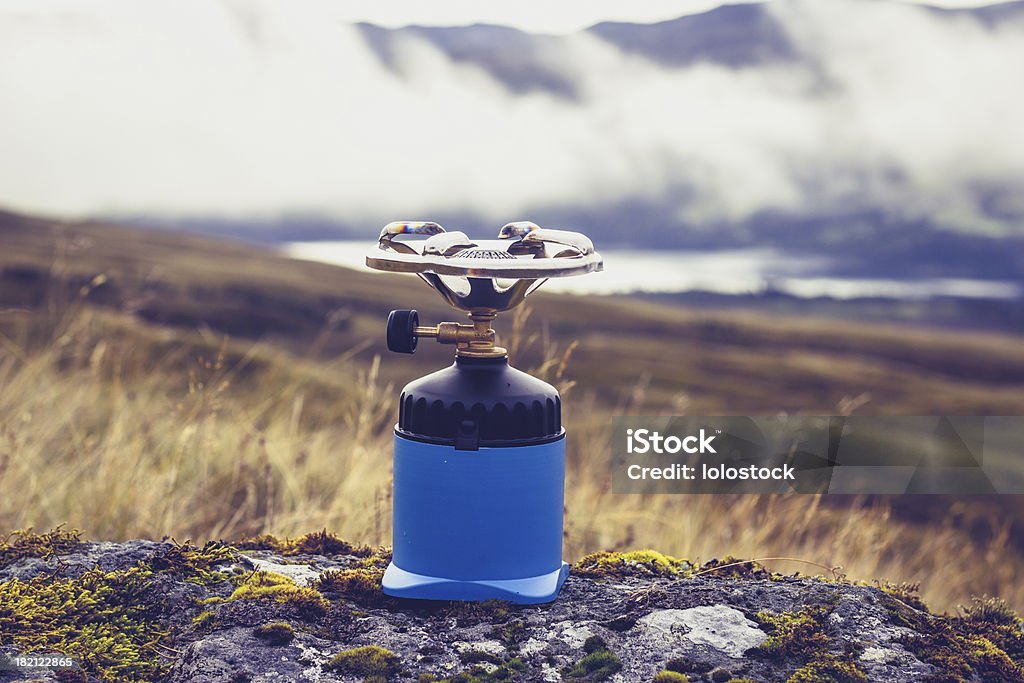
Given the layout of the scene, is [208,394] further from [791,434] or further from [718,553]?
[791,434]

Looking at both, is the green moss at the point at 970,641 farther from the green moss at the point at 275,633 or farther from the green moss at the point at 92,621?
the green moss at the point at 92,621

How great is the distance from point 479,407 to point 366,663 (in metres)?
0.83

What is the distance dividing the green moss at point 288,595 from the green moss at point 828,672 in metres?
1.40

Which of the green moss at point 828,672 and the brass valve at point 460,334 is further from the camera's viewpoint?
the brass valve at point 460,334

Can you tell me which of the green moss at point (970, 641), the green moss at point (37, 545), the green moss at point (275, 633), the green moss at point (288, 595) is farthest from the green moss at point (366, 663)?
the green moss at point (970, 641)

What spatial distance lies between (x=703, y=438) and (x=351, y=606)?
60.1 inches

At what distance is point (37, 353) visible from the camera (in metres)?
7.51

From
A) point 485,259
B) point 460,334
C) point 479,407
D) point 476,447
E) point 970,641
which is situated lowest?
point 970,641

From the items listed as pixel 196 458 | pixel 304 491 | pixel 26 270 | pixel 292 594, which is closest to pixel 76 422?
pixel 196 458

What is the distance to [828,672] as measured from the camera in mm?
2898

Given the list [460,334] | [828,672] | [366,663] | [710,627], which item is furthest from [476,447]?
[828,672]

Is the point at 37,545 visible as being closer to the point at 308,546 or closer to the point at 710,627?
the point at 308,546

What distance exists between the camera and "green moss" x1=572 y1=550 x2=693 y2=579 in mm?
3670

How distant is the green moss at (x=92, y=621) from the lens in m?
2.86
